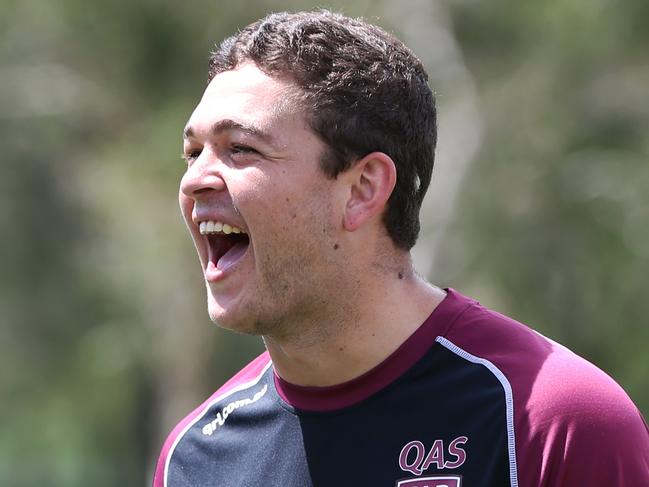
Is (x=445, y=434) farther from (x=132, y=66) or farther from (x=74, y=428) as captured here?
(x=74, y=428)

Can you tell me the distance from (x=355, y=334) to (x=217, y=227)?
482mm

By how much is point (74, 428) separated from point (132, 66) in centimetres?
2333

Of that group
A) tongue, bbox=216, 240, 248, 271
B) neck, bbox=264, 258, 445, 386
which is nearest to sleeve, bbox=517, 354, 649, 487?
neck, bbox=264, 258, 445, 386

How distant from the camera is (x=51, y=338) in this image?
73.8 feet

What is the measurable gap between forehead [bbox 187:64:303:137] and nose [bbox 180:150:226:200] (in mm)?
97

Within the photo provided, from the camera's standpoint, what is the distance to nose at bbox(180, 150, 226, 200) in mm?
3416

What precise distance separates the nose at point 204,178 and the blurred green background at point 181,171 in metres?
9.58

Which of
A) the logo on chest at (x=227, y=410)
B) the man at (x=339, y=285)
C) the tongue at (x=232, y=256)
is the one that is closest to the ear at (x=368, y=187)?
the man at (x=339, y=285)

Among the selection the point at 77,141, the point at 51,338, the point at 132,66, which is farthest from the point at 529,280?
the point at 51,338

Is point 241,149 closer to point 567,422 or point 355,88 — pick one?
point 355,88

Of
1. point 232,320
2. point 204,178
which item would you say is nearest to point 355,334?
point 232,320

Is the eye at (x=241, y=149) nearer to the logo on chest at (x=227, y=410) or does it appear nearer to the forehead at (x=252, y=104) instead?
the forehead at (x=252, y=104)

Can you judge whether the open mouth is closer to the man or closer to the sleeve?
the man

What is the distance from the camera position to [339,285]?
11.5 ft
